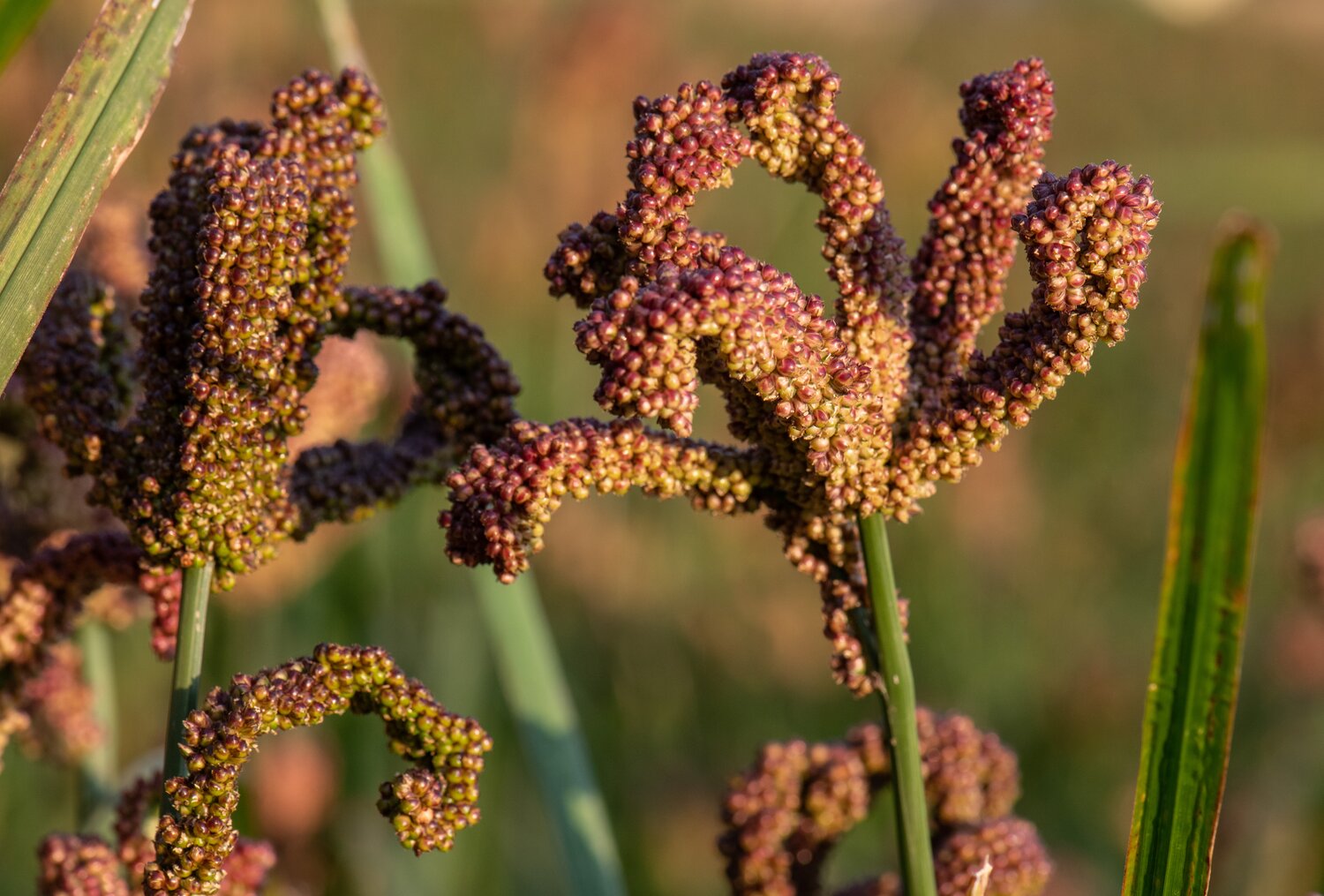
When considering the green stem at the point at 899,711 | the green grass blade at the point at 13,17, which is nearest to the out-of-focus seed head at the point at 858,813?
the green stem at the point at 899,711

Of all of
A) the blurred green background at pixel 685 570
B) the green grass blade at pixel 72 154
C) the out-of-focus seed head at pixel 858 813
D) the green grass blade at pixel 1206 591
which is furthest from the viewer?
the blurred green background at pixel 685 570

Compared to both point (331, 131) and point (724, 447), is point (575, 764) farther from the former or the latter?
point (331, 131)

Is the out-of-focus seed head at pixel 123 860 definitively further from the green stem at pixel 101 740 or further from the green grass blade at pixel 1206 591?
the green grass blade at pixel 1206 591

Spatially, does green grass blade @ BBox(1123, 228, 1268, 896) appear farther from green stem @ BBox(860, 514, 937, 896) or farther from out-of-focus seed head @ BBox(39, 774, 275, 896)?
out-of-focus seed head @ BBox(39, 774, 275, 896)

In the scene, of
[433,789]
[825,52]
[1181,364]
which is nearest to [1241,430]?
[433,789]

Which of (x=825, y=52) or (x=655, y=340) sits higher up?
(x=825, y=52)

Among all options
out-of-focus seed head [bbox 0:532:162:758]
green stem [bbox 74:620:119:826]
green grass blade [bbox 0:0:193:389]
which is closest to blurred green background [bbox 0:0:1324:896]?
green stem [bbox 74:620:119:826]

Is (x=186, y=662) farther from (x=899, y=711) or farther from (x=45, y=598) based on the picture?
(x=899, y=711)
